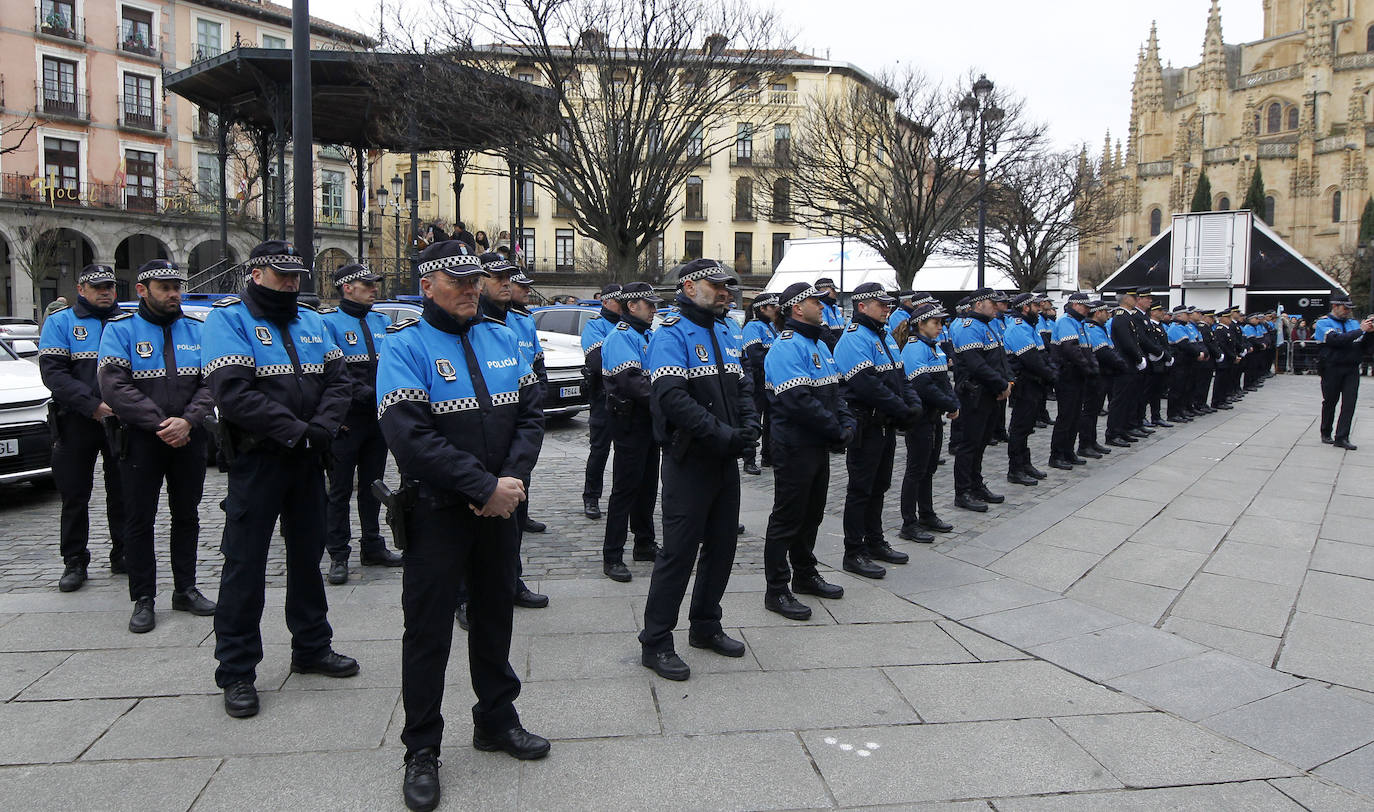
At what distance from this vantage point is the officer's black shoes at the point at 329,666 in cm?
449

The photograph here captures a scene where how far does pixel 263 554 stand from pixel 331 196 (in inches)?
1992

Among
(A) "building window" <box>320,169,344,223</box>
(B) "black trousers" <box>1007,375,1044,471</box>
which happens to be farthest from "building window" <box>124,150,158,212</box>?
(B) "black trousers" <box>1007,375,1044,471</box>

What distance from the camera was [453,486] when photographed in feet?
11.0

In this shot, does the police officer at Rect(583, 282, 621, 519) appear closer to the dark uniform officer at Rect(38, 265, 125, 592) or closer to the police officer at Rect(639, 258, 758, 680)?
the police officer at Rect(639, 258, 758, 680)

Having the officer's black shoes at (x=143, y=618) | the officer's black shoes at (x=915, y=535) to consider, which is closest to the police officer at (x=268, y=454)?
the officer's black shoes at (x=143, y=618)

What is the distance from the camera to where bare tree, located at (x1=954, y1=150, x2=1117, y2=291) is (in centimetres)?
3675

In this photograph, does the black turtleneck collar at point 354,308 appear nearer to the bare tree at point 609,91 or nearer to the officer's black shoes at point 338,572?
the officer's black shoes at point 338,572

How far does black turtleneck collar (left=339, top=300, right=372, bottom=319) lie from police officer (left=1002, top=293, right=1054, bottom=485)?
6.74 meters

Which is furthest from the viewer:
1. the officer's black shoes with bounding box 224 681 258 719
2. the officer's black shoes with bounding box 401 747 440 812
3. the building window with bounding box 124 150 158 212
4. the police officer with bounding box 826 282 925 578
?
the building window with bounding box 124 150 158 212

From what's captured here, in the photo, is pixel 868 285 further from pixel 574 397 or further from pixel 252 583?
pixel 574 397

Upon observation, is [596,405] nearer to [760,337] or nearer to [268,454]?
[760,337]

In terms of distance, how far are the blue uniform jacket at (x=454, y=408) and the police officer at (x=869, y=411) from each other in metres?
3.04

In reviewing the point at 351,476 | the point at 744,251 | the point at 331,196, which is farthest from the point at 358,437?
the point at 744,251

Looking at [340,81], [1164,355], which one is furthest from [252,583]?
[340,81]
